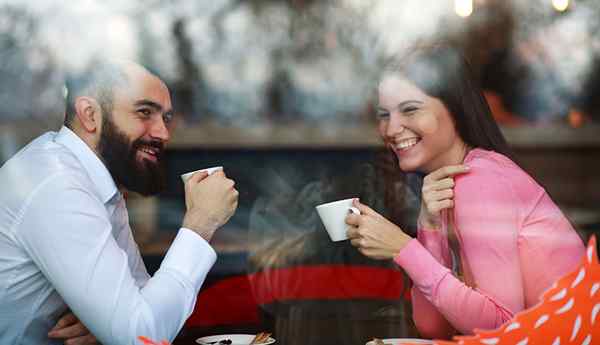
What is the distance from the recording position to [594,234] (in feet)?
7.74

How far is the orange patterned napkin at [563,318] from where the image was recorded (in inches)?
Answer: 80.4

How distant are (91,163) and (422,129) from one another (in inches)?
31.0

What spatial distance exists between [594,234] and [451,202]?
512 millimetres

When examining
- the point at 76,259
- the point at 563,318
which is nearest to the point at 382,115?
the point at 563,318

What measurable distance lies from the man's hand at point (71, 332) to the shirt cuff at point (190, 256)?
0.83ft

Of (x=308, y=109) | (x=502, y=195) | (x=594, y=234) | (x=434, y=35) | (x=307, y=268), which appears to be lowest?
(x=307, y=268)

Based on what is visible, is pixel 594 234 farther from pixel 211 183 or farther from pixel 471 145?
pixel 211 183

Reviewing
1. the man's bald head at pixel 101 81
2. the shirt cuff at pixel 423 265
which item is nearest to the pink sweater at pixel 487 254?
the shirt cuff at pixel 423 265

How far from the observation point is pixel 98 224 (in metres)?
1.91

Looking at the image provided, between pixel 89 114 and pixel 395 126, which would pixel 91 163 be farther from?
pixel 395 126

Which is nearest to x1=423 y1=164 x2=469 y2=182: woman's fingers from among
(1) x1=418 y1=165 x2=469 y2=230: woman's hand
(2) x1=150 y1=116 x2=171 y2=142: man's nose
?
(1) x1=418 y1=165 x2=469 y2=230: woman's hand

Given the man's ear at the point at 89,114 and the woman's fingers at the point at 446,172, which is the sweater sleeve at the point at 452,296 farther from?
the man's ear at the point at 89,114

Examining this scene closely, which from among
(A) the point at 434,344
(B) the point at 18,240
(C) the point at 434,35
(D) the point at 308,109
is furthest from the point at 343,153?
(B) the point at 18,240

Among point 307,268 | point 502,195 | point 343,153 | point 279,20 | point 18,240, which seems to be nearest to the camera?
point 18,240
